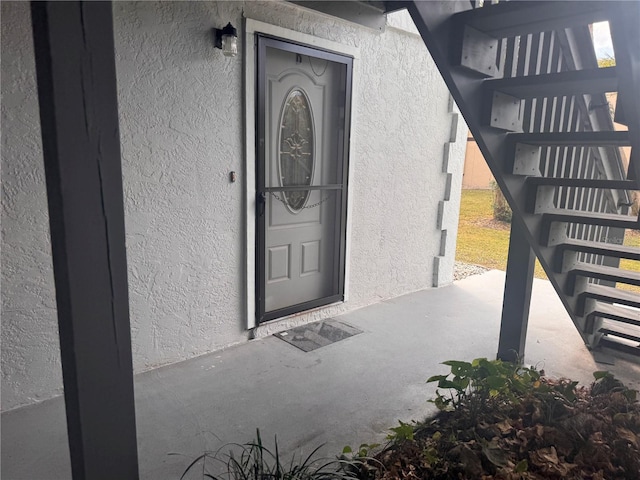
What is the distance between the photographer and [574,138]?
2080mm

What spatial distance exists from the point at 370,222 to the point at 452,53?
2.46m

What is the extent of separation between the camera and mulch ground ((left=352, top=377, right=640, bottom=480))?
1.81 metres

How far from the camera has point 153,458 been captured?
2131 mm

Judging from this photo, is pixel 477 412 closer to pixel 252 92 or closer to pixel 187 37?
pixel 252 92

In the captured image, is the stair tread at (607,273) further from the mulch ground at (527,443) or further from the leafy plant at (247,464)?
the leafy plant at (247,464)

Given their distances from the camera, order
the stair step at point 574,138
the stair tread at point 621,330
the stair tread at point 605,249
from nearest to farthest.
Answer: the stair step at point 574,138
the stair tread at point 605,249
the stair tread at point 621,330

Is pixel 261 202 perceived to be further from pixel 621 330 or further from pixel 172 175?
pixel 621 330

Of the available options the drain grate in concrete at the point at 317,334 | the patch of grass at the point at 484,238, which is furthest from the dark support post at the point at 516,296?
the patch of grass at the point at 484,238

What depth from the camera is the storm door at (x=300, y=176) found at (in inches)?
132

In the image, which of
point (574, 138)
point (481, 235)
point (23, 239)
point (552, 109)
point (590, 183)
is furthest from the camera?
point (481, 235)

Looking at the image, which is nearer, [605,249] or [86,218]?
[86,218]

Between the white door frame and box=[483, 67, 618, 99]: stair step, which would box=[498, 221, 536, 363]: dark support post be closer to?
box=[483, 67, 618, 99]: stair step

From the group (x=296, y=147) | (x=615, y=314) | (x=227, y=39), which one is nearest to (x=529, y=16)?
(x=227, y=39)

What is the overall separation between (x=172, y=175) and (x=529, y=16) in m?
2.13
